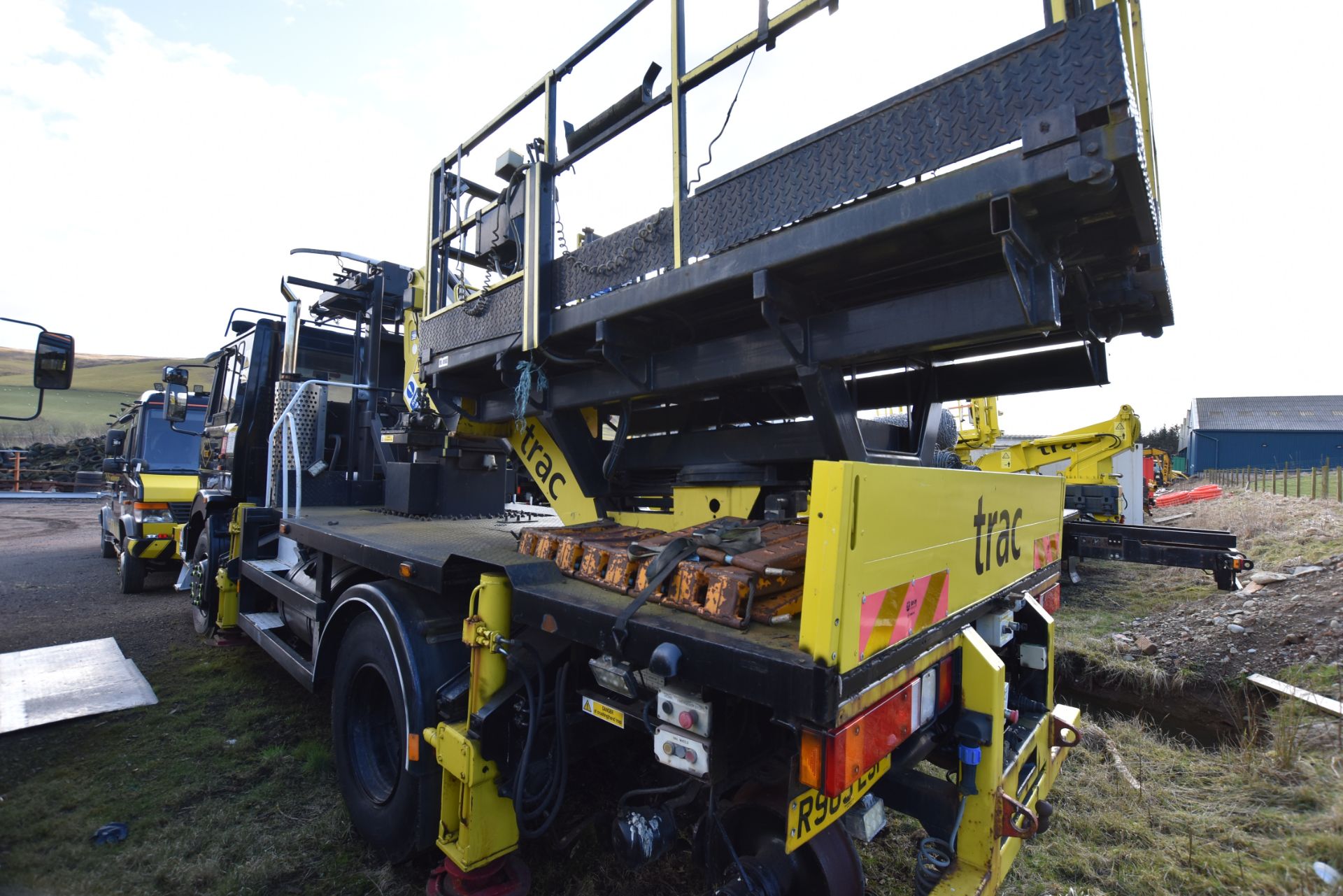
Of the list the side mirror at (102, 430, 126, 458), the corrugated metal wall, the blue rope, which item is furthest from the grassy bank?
the corrugated metal wall

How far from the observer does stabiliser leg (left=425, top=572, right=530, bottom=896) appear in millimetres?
2273

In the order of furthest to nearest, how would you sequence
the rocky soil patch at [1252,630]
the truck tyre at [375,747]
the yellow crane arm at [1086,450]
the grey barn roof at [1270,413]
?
the grey barn roof at [1270,413] → the yellow crane arm at [1086,450] → the rocky soil patch at [1252,630] → the truck tyre at [375,747]

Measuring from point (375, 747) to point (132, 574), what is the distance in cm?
744

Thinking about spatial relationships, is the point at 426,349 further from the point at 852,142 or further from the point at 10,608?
the point at 10,608

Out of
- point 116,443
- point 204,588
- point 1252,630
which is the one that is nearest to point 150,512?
point 116,443

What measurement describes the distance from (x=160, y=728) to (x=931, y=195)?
5096mm

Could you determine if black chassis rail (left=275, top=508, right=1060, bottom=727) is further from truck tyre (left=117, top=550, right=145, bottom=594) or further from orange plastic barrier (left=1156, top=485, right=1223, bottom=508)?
orange plastic barrier (left=1156, top=485, right=1223, bottom=508)

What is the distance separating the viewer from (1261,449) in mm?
42281

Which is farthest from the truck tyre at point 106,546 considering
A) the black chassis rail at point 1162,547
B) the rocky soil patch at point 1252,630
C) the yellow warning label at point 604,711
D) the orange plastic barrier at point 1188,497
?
the orange plastic barrier at point 1188,497

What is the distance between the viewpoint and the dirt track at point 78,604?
598cm

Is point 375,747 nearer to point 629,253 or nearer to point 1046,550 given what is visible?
point 629,253

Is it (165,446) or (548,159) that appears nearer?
(548,159)

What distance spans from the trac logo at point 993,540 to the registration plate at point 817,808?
84 cm

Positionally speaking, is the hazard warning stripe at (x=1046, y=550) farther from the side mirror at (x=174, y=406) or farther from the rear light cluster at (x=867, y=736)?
the side mirror at (x=174, y=406)
